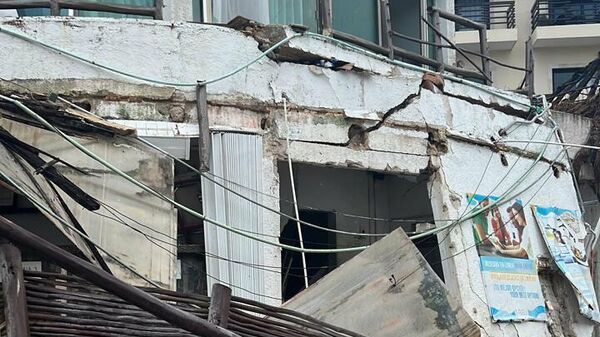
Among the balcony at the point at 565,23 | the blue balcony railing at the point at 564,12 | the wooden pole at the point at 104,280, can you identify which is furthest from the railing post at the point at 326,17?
the blue balcony railing at the point at 564,12

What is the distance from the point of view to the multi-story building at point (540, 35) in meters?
21.9

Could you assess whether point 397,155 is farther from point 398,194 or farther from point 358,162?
point 398,194

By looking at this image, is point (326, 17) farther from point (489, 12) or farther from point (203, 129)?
point (489, 12)

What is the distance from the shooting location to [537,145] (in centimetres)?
901

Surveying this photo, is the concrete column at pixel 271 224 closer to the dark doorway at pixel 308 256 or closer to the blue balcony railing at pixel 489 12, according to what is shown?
the dark doorway at pixel 308 256

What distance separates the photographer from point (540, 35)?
72.0ft

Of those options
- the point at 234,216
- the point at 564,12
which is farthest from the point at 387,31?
the point at 564,12

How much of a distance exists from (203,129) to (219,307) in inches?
106

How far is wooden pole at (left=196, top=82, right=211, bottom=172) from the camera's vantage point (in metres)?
6.59

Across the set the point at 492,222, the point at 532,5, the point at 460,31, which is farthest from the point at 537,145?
the point at 532,5

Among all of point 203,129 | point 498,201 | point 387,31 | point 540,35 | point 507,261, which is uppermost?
point 540,35

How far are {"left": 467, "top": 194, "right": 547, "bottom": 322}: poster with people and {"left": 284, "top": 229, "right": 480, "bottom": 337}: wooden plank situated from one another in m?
2.17

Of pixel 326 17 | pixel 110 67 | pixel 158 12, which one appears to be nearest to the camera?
pixel 110 67

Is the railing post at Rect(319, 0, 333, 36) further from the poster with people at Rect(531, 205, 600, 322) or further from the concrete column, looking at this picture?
the poster with people at Rect(531, 205, 600, 322)
